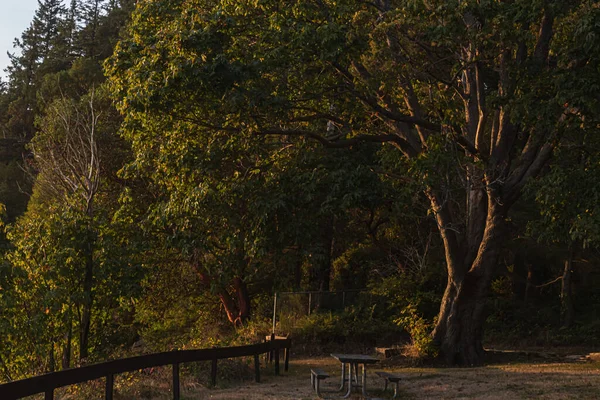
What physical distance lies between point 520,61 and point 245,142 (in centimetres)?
779

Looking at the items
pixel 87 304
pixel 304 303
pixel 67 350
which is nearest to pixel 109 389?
pixel 87 304

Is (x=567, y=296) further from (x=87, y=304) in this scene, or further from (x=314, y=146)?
(x=87, y=304)

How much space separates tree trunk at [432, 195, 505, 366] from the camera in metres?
21.8

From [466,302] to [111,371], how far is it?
13.0 meters

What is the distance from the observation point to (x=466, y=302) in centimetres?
2217

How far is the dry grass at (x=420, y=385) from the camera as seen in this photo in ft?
47.4

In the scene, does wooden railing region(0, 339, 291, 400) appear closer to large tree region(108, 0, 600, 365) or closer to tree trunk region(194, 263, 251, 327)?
large tree region(108, 0, 600, 365)

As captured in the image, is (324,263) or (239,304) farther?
(324,263)

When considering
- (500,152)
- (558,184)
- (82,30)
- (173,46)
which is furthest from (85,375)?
(82,30)

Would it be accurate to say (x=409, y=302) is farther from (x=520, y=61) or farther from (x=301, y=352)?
(x=520, y=61)

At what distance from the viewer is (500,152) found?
21.3 m

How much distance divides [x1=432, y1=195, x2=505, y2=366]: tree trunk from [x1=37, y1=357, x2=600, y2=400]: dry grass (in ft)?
6.73

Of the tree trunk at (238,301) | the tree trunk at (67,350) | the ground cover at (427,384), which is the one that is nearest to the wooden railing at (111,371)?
the ground cover at (427,384)

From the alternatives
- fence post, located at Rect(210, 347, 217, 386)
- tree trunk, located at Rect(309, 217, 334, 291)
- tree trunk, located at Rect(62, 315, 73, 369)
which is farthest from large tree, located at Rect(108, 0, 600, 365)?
tree trunk, located at Rect(309, 217, 334, 291)
